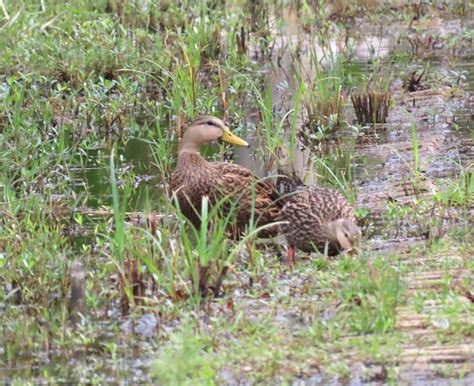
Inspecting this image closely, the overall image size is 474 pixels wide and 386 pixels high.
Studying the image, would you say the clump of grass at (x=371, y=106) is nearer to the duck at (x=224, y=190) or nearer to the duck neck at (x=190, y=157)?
the duck at (x=224, y=190)

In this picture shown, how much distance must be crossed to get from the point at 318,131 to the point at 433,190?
209 centimetres

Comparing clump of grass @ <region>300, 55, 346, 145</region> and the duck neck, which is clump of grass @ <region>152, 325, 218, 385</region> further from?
clump of grass @ <region>300, 55, 346, 145</region>

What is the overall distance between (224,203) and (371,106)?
10.2 feet

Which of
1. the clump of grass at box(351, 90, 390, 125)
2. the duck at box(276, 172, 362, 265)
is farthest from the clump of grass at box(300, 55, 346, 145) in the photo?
the duck at box(276, 172, 362, 265)

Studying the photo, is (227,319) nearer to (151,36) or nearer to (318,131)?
(318,131)

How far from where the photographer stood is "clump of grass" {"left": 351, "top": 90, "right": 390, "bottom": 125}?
10867 mm

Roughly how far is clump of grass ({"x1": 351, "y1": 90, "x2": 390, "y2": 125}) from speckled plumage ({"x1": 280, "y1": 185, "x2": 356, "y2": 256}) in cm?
293

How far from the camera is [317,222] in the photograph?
7.74 meters

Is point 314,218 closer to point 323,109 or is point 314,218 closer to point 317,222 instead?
point 317,222

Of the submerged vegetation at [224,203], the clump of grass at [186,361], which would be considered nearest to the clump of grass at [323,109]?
the submerged vegetation at [224,203]

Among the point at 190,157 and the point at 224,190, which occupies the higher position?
the point at 190,157

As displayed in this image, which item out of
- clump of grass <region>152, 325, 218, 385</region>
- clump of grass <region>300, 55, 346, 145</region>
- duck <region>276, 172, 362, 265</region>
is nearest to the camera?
clump of grass <region>152, 325, 218, 385</region>

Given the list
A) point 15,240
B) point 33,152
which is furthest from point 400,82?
point 15,240

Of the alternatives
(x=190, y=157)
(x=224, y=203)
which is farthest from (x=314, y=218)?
(x=190, y=157)
